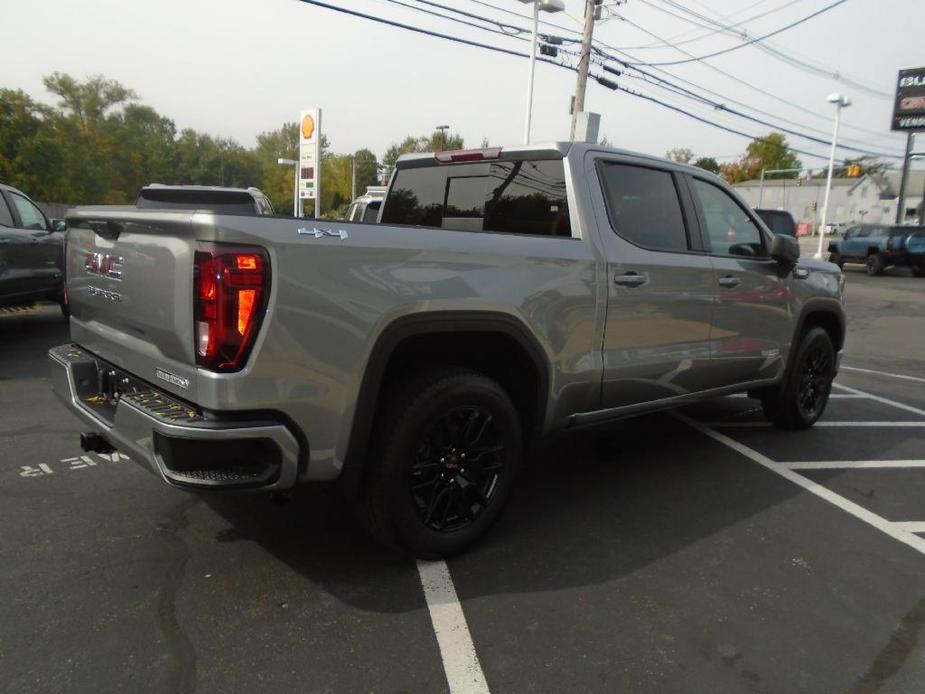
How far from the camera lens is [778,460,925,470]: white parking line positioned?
15.2 ft

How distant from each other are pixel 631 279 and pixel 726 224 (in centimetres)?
131

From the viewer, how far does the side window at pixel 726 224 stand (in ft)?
14.1

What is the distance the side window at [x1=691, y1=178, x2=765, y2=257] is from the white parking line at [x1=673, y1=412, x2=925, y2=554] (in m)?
1.45

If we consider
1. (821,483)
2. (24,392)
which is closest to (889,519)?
(821,483)

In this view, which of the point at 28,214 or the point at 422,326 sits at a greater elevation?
the point at 28,214

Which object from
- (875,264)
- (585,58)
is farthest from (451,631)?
(875,264)

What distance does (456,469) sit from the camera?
3.03m

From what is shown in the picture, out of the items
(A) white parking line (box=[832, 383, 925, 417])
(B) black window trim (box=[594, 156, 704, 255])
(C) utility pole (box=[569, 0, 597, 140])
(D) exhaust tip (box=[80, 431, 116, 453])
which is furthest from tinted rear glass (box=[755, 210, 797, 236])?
(D) exhaust tip (box=[80, 431, 116, 453])

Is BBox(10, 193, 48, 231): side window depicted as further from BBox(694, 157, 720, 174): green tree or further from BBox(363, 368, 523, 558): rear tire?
BBox(694, 157, 720, 174): green tree

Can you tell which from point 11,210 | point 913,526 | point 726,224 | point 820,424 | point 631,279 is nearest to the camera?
point 631,279

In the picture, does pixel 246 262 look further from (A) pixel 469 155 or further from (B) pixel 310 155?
(B) pixel 310 155

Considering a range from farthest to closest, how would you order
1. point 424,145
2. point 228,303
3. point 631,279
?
point 424,145
point 631,279
point 228,303

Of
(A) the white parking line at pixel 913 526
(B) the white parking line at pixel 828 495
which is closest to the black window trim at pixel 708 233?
(B) the white parking line at pixel 828 495

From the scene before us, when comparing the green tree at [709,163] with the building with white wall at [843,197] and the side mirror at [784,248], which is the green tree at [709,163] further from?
the side mirror at [784,248]
